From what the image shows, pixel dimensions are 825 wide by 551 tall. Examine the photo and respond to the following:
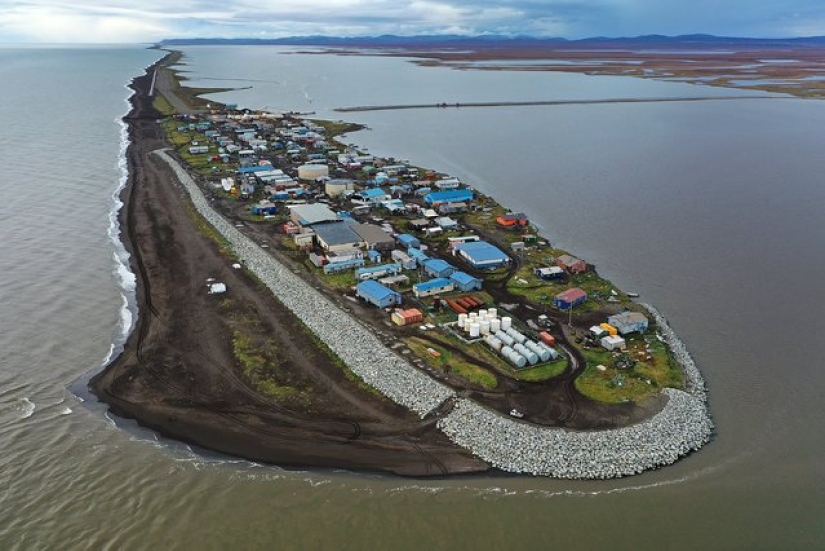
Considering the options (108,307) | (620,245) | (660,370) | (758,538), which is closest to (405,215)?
(620,245)

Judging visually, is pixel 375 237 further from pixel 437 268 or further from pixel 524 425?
pixel 524 425

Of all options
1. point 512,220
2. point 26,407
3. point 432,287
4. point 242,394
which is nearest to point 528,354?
point 432,287

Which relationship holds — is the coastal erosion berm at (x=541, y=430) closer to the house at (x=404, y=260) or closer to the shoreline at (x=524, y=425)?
the shoreline at (x=524, y=425)

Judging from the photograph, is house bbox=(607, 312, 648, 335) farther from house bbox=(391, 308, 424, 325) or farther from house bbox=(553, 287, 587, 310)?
house bbox=(391, 308, 424, 325)

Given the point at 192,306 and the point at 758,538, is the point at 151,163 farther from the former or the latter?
the point at 758,538

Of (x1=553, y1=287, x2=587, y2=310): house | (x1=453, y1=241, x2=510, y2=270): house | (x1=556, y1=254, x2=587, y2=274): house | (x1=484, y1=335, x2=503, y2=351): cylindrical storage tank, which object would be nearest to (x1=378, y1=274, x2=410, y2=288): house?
(x1=453, y1=241, x2=510, y2=270): house

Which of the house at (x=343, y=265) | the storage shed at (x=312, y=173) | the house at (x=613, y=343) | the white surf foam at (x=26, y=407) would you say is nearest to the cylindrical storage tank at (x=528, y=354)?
the house at (x=613, y=343)
